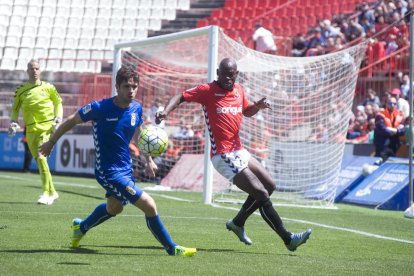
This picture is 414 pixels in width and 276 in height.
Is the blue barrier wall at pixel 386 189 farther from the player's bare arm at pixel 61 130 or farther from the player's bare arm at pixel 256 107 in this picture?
the player's bare arm at pixel 61 130

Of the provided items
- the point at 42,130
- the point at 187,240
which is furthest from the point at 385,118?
the point at 187,240

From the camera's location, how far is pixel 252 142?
65.0ft

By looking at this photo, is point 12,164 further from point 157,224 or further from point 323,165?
point 157,224

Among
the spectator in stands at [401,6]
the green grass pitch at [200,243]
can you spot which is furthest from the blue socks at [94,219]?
the spectator in stands at [401,6]

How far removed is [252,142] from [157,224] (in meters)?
10.3

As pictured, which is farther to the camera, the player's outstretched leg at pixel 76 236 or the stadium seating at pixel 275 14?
the stadium seating at pixel 275 14

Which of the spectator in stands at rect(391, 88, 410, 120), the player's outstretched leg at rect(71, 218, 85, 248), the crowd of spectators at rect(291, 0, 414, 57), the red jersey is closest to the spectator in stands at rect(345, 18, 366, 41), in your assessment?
the crowd of spectators at rect(291, 0, 414, 57)

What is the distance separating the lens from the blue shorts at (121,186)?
31.6ft

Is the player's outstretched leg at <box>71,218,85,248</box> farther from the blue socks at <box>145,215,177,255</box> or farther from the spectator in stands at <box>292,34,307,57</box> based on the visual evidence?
the spectator in stands at <box>292,34,307,57</box>

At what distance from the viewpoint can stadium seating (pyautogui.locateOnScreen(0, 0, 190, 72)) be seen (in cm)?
3694

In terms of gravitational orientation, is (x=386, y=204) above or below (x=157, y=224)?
below

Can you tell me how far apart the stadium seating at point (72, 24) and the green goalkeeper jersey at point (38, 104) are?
65.1ft

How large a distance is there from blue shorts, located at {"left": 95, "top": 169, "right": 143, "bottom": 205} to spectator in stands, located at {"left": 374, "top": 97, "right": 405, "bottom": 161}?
11.4 metres

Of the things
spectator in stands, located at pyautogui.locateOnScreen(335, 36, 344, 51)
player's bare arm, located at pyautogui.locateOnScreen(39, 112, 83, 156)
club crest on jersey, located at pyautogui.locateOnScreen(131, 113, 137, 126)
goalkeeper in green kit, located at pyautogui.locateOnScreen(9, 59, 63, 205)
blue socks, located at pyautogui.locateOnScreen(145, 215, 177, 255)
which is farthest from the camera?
spectator in stands, located at pyautogui.locateOnScreen(335, 36, 344, 51)
